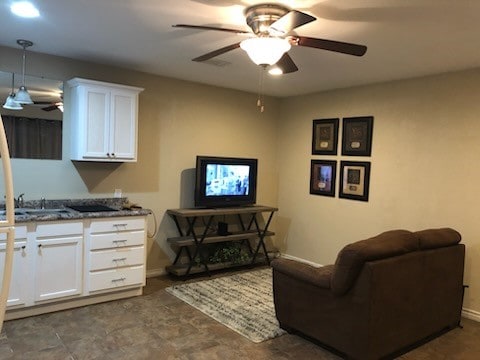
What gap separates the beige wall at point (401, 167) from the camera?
3883mm

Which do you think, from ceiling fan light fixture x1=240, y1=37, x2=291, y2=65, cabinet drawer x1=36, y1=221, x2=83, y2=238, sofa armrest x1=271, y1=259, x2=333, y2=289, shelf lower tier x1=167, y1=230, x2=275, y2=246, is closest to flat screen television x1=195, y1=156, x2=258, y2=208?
shelf lower tier x1=167, y1=230, x2=275, y2=246

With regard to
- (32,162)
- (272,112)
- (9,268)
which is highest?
(272,112)

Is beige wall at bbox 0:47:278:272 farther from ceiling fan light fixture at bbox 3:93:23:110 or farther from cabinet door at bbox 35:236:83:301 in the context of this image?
cabinet door at bbox 35:236:83:301

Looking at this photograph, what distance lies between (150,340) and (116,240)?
3.62 ft

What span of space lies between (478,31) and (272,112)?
10.9 ft

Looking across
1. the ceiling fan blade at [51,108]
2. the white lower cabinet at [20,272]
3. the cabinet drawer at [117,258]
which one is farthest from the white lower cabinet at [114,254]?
the ceiling fan blade at [51,108]

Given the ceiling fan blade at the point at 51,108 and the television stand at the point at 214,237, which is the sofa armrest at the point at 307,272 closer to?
the television stand at the point at 214,237

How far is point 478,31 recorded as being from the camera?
2814 mm

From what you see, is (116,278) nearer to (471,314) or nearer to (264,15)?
(264,15)

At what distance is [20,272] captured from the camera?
10.9 feet

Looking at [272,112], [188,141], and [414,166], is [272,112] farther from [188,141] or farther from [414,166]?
[414,166]

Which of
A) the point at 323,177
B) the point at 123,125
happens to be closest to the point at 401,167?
the point at 323,177

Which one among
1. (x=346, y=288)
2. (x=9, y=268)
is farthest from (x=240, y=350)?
(x=9, y=268)

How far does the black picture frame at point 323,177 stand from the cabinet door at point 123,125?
2434 millimetres
